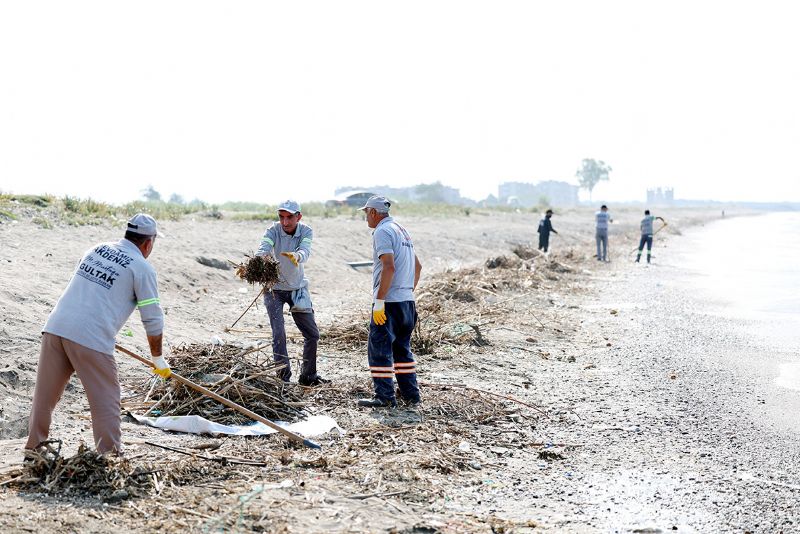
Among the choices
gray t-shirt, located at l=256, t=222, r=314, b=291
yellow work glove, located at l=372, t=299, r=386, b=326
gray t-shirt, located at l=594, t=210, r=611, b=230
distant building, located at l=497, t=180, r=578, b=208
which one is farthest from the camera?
distant building, located at l=497, t=180, r=578, b=208

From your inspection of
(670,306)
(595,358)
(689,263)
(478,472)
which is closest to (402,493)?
(478,472)

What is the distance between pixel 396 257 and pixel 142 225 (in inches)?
94.5

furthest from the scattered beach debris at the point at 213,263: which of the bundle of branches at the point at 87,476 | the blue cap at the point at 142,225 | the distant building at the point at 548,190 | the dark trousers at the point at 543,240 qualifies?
the distant building at the point at 548,190

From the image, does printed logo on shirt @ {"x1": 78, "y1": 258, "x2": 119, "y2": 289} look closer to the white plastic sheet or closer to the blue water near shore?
the white plastic sheet

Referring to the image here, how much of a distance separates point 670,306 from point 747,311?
1314 mm

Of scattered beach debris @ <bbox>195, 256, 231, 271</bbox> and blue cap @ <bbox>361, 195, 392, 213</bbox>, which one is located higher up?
blue cap @ <bbox>361, 195, 392, 213</bbox>

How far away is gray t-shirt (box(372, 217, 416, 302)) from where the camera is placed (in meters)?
6.50

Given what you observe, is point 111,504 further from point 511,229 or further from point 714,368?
point 511,229

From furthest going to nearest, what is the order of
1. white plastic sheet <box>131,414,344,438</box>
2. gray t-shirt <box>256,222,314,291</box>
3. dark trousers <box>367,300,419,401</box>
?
gray t-shirt <box>256,222,314,291</box> < dark trousers <box>367,300,419,401</box> < white plastic sheet <box>131,414,344,438</box>

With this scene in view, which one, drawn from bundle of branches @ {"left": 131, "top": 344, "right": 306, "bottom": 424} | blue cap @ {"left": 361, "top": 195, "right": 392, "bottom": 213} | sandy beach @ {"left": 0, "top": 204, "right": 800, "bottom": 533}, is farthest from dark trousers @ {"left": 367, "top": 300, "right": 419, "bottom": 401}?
blue cap @ {"left": 361, "top": 195, "right": 392, "bottom": 213}

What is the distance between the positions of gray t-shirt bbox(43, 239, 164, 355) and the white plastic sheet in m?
1.27

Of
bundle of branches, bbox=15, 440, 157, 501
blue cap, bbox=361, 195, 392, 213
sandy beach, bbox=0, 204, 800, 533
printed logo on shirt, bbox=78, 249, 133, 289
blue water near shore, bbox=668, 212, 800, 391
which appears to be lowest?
blue water near shore, bbox=668, 212, 800, 391

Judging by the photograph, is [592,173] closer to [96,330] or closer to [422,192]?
[422,192]

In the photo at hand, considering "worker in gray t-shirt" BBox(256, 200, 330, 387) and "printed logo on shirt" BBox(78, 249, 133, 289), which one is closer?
"printed logo on shirt" BBox(78, 249, 133, 289)
